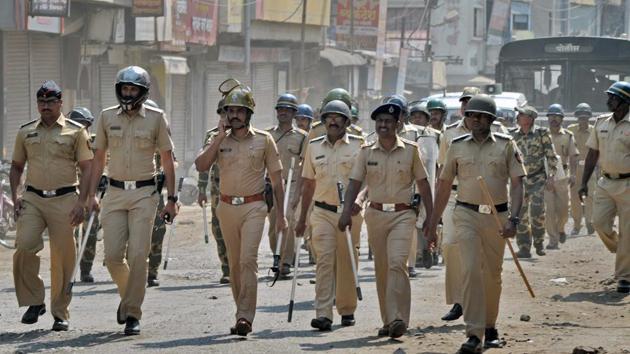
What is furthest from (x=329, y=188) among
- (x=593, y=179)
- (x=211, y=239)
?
(x=593, y=179)

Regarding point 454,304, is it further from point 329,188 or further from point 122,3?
point 122,3

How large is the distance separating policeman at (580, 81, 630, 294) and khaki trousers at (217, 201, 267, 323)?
462 centimetres

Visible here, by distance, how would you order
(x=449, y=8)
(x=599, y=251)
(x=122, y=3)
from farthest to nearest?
1. (x=449, y=8)
2. (x=122, y=3)
3. (x=599, y=251)

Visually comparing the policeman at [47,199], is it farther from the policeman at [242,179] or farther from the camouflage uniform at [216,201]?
the camouflage uniform at [216,201]

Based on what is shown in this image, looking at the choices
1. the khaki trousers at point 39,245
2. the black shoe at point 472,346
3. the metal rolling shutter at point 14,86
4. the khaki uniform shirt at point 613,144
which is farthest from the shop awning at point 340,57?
the black shoe at point 472,346

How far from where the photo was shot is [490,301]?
34.7ft

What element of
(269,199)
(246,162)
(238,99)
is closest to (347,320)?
(269,199)

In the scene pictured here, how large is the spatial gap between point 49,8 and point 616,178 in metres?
15.5

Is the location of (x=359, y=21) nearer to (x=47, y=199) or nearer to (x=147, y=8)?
(x=147, y=8)

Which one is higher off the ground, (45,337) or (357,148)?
(357,148)

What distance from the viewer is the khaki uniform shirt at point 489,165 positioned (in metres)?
10.5

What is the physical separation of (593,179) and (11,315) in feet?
43.7

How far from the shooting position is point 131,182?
1130cm

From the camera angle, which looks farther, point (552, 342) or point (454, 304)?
point (454, 304)
